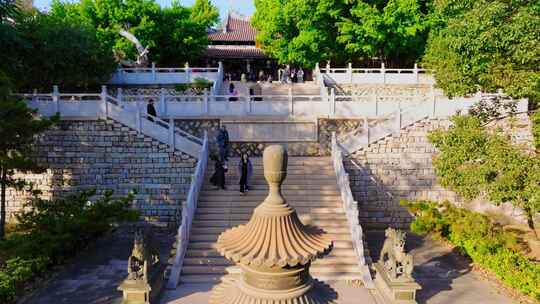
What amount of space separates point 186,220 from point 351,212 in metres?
4.64

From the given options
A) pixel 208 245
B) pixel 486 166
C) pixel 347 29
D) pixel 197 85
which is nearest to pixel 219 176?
pixel 208 245

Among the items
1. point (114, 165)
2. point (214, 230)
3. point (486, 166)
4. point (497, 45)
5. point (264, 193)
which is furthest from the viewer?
point (114, 165)

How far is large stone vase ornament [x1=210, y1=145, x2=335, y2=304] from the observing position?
12.5ft

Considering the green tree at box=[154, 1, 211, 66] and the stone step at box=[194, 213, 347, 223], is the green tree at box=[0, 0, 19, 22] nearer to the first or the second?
the green tree at box=[154, 1, 211, 66]

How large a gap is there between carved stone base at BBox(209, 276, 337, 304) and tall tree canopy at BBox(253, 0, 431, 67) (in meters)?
23.3

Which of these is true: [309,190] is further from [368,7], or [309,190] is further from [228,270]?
[368,7]

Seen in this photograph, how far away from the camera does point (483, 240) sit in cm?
1388

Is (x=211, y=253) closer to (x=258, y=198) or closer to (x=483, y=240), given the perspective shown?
(x=258, y=198)

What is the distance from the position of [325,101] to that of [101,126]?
819cm

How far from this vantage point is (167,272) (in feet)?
40.6

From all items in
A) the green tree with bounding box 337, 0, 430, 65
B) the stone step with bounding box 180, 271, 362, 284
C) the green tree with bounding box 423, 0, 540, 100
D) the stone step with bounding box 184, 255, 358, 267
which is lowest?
the stone step with bounding box 180, 271, 362, 284

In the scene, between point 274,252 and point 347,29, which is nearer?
point 274,252

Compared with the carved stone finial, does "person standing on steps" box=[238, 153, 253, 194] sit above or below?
above

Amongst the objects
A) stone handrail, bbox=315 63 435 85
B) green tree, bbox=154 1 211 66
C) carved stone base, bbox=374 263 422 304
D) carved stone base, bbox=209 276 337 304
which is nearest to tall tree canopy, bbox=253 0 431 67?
stone handrail, bbox=315 63 435 85
